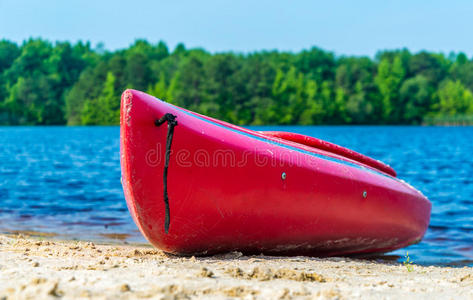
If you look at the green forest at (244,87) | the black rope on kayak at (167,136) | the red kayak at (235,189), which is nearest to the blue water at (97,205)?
the red kayak at (235,189)

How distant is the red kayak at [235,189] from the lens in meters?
3.89

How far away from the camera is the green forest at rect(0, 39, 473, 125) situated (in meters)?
68.4

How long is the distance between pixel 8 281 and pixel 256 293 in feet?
4.68

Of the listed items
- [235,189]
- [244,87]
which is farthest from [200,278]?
[244,87]

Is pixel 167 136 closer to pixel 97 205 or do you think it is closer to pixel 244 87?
pixel 97 205

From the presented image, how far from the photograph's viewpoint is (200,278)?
10.7ft

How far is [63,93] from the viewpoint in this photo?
74.9 metres

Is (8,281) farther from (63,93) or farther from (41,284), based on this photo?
(63,93)

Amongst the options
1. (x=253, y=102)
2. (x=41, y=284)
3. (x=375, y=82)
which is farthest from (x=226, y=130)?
(x=375, y=82)

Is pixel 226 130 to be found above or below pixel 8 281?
above

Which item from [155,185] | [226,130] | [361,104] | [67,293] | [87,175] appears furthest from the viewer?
[361,104]

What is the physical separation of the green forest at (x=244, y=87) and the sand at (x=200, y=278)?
60.0 meters

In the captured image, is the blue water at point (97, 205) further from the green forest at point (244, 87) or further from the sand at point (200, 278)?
the green forest at point (244, 87)

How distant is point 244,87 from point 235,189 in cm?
6528
